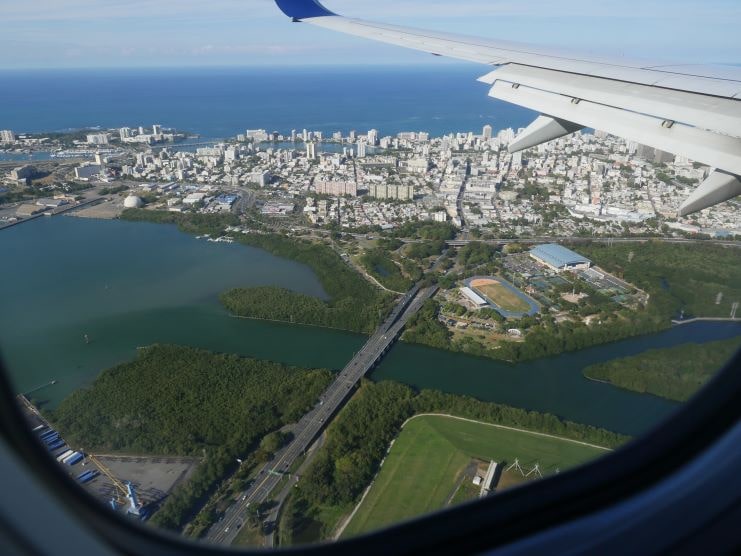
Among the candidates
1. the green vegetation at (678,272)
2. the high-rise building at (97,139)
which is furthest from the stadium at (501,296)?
the high-rise building at (97,139)

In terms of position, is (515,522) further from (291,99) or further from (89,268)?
(291,99)

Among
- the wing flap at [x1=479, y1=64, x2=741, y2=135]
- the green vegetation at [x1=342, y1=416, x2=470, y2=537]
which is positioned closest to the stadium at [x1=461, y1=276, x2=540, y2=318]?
the green vegetation at [x1=342, y1=416, x2=470, y2=537]

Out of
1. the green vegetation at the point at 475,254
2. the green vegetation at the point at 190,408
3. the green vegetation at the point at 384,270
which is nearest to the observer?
the green vegetation at the point at 190,408

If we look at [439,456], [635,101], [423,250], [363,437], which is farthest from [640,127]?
[423,250]

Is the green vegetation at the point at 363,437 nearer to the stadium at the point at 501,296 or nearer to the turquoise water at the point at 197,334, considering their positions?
the turquoise water at the point at 197,334

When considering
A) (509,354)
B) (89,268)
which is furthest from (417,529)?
(89,268)

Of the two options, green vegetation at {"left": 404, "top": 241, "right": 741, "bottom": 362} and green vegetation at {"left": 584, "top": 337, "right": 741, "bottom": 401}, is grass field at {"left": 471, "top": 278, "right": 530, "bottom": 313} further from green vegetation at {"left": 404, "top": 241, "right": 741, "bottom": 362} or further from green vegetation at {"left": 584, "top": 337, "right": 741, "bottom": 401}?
green vegetation at {"left": 584, "top": 337, "right": 741, "bottom": 401}

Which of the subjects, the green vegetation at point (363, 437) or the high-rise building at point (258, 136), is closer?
the green vegetation at point (363, 437)
